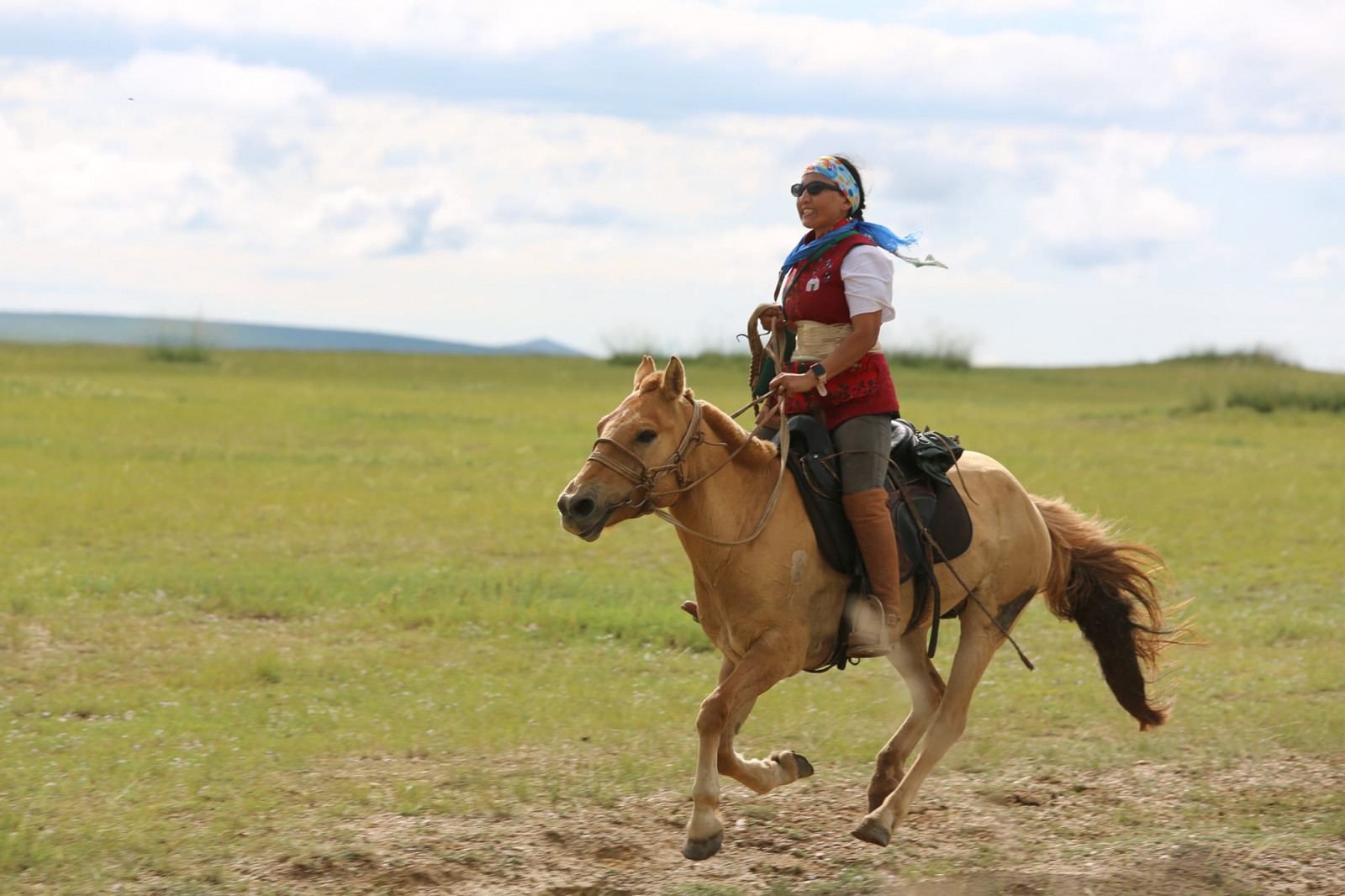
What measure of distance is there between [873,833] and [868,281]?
2.33 metres

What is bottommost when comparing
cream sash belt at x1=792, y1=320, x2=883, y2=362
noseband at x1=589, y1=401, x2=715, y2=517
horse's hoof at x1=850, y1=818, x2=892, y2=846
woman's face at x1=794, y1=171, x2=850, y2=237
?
horse's hoof at x1=850, y1=818, x2=892, y2=846

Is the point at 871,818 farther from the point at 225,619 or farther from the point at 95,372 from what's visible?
the point at 95,372

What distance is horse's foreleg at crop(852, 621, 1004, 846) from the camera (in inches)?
218

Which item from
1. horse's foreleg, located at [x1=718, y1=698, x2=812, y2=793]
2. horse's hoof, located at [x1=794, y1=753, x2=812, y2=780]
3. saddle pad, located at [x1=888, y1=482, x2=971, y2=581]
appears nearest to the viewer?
horse's foreleg, located at [x1=718, y1=698, x2=812, y2=793]

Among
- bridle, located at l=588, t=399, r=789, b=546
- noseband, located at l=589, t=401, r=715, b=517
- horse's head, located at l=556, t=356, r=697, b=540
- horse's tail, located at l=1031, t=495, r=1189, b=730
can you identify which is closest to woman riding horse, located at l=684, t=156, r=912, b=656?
bridle, located at l=588, t=399, r=789, b=546

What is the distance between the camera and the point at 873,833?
5.49 m

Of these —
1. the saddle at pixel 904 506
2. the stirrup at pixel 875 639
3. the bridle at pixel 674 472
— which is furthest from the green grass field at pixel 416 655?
the bridle at pixel 674 472

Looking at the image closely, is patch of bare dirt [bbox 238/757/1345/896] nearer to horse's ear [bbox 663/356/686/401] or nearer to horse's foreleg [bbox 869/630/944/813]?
horse's foreleg [bbox 869/630/944/813]

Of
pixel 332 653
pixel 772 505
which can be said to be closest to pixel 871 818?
Answer: pixel 772 505

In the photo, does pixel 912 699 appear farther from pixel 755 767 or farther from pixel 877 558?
pixel 755 767

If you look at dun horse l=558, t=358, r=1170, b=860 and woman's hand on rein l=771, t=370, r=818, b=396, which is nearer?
dun horse l=558, t=358, r=1170, b=860

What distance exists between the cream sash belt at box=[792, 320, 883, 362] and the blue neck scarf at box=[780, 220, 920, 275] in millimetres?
306

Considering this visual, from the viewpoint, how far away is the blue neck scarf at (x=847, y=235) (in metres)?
5.74

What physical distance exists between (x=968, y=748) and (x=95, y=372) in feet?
113
